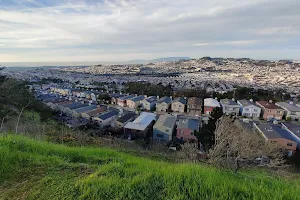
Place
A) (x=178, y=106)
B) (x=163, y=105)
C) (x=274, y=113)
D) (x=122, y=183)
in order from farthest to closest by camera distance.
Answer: (x=163, y=105) < (x=178, y=106) < (x=274, y=113) < (x=122, y=183)

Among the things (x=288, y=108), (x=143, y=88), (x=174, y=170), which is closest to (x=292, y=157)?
(x=174, y=170)

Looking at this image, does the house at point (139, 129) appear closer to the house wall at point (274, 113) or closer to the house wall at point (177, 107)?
the house wall at point (177, 107)

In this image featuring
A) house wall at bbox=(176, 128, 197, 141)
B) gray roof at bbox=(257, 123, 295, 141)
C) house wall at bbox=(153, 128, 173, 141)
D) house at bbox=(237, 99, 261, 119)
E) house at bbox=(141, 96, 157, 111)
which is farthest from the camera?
house at bbox=(141, 96, 157, 111)

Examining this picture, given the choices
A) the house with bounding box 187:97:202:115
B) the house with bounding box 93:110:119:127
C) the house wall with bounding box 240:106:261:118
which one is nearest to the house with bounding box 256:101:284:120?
the house wall with bounding box 240:106:261:118

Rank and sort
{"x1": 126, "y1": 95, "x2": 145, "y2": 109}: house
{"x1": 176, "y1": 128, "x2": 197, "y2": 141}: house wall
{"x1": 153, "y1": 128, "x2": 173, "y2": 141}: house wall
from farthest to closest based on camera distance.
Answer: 1. {"x1": 126, "y1": 95, "x2": 145, "y2": 109}: house
2. {"x1": 153, "y1": 128, "x2": 173, "y2": 141}: house wall
3. {"x1": 176, "y1": 128, "x2": 197, "y2": 141}: house wall

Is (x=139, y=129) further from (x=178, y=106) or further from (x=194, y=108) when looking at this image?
(x=194, y=108)

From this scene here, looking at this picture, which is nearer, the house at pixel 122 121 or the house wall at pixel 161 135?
the house wall at pixel 161 135

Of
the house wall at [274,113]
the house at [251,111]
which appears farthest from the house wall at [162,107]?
the house wall at [274,113]

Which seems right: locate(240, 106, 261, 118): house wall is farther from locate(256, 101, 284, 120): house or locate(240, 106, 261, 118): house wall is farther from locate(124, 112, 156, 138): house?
locate(124, 112, 156, 138): house

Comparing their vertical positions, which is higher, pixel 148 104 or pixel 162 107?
pixel 148 104

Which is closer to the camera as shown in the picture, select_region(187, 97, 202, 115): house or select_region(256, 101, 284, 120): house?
select_region(256, 101, 284, 120): house

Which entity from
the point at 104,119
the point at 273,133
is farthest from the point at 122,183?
the point at 104,119

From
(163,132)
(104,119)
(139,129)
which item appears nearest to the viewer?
(139,129)

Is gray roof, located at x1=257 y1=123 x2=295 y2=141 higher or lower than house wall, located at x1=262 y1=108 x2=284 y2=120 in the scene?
higher
